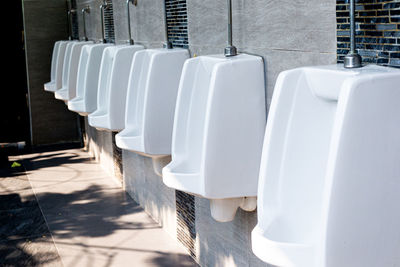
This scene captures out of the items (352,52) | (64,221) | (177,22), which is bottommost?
(64,221)

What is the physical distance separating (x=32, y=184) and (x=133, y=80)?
2020 mm

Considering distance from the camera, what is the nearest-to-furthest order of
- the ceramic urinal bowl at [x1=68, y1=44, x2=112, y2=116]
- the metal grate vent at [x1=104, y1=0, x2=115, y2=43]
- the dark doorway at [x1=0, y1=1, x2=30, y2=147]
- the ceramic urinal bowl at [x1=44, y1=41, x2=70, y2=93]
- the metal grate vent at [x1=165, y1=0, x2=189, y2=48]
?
1. the metal grate vent at [x1=165, y1=0, x2=189, y2=48]
2. the ceramic urinal bowl at [x1=68, y1=44, x2=112, y2=116]
3. the metal grate vent at [x1=104, y1=0, x2=115, y2=43]
4. the ceramic urinal bowl at [x1=44, y1=41, x2=70, y2=93]
5. the dark doorway at [x1=0, y1=1, x2=30, y2=147]

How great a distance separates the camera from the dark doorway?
5.83 m

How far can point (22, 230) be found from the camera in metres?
3.54

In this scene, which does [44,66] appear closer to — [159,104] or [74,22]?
[74,22]

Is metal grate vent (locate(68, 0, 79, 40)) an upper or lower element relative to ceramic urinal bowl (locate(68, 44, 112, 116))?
upper

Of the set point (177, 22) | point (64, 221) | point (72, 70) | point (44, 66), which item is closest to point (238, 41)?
point (177, 22)

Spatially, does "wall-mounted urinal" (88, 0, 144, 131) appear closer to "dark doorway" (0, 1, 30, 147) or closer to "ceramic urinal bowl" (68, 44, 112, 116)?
"ceramic urinal bowl" (68, 44, 112, 116)

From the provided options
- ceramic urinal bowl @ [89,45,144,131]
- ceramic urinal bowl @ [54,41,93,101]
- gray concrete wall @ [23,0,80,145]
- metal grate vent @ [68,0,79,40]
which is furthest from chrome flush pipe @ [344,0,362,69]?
gray concrete wall @ [23,0,80,145]

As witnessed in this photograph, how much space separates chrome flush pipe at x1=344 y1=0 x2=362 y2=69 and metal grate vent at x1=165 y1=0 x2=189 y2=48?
1.35 metres

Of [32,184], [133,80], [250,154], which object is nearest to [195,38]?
[133,80]

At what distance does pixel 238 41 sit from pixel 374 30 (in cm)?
79

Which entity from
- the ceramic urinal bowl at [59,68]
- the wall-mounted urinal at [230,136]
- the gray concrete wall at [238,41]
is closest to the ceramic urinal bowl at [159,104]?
the gray concrete wall at [238,41]

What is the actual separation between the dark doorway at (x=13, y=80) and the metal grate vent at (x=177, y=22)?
3297 millimetres
